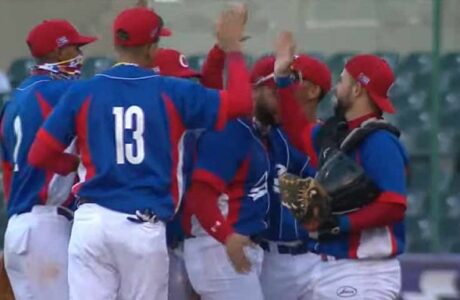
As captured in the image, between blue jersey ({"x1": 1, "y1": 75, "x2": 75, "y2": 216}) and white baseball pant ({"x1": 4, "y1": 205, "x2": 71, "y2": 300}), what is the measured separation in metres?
0.07

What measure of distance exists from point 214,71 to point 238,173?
1.87 ft

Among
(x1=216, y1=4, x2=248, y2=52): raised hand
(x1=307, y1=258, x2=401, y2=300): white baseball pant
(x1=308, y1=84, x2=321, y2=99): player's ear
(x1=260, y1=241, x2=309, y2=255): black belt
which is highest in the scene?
(x1=216, y1=4, x2=248, y2=52): raised hand

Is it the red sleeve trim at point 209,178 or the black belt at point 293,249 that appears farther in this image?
the black belt at point 293,249

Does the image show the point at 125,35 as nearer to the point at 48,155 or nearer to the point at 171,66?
the point at 48,155

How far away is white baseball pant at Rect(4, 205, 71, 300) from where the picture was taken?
273 inches

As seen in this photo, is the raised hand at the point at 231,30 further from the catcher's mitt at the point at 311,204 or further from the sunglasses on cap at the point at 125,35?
the catcher's mitt at the point at 311,204

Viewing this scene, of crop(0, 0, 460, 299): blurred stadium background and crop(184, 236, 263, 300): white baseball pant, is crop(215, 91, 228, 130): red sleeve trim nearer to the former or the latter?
crop(184, 236, 263, 300): white baseball pant

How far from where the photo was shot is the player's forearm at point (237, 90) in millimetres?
6035

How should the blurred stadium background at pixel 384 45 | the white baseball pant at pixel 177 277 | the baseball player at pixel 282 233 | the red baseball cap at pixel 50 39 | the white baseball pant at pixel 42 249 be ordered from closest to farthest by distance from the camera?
the white baseball pant at pixel 177 277 → the baseball player at pixel 282 233 → the white baseball pant at pixel 42 249 → the red baseball cap at pixel 50 39 → the blurred stadium background at pixel 384 45

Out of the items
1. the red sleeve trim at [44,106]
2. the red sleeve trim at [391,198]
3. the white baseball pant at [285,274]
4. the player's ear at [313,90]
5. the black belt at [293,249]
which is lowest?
the white baseball pant at [285,274]

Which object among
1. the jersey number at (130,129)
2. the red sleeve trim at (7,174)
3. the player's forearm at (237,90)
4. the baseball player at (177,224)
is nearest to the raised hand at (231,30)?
the player's forearm at (237,90)

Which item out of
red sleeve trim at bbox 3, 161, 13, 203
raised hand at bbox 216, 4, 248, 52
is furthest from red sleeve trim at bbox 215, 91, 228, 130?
red sleeve trim at bbox 3, 161, 13, 203

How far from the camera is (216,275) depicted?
6.48 metres

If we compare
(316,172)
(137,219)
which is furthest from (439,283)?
(137,219)
